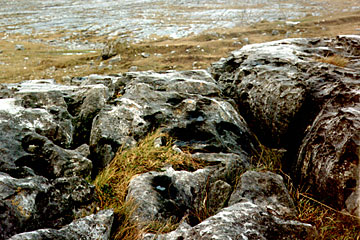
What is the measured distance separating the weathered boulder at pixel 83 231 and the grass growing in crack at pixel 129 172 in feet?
0.65

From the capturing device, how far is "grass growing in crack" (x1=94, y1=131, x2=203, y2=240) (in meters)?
3.27

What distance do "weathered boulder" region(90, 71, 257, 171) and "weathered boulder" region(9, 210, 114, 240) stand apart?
1.75 m

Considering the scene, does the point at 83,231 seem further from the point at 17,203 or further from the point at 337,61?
the point at 337,61

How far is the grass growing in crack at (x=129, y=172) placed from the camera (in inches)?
129

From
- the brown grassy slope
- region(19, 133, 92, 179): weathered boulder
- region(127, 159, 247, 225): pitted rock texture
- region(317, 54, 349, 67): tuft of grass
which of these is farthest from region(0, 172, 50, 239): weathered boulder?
the brown grassy slope

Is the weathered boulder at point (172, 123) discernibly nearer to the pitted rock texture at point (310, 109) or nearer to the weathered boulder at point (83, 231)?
the pitted rock texture at point (310, 109)

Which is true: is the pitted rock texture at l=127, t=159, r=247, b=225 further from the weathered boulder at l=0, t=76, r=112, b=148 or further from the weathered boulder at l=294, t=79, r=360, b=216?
the weathered boulder at l=0, t=76, r=112, b=148

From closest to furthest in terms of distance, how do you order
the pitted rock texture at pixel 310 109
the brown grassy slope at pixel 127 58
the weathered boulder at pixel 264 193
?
the weathered boulder at pixel 264 193 → the pitted rock texture at pixel 310 109 → the brown grassy slope at pixel 127 58

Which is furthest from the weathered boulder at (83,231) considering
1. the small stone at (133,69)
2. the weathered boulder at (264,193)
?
the small stone at (133,69)

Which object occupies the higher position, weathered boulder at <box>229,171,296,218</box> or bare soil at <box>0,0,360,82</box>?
bare soil at <box>0,0,360,82</box>

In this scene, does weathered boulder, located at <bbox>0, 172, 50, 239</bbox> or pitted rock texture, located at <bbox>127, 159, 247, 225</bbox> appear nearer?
weathered boulder, located at <bbox>0, 172, 50, 239</bbox>

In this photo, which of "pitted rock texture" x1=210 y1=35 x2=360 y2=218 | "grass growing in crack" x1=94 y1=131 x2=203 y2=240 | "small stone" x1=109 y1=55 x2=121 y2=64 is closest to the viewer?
"grass growing in crack" x1=94 y1=131 x2=203 y2=240

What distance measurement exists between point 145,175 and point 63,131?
6.34ft

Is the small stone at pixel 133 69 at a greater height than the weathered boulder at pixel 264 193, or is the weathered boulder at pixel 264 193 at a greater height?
the small stone at pixel 133 69
